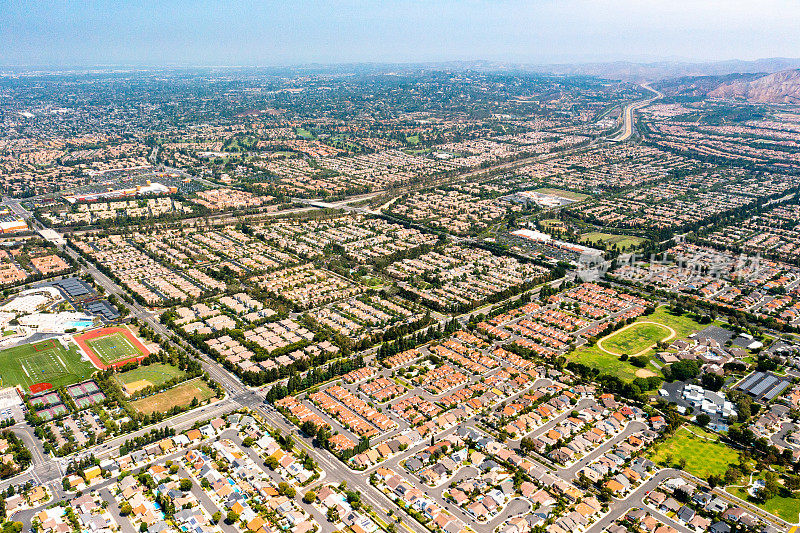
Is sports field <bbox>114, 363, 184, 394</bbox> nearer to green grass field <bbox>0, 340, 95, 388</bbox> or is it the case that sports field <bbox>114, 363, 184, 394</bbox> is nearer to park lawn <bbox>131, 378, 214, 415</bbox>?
park lawn <bbox>131, 378, 214, 415</bbox>

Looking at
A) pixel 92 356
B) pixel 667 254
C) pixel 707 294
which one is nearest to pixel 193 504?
pixel 92 356

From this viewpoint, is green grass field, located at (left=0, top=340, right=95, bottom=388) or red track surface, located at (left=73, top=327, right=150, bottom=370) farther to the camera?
red track surface, located at (left=73, top=327, right=150, bottom=370)

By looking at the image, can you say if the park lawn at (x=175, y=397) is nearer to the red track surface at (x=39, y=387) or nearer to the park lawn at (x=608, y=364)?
the red track surface at (x=39, y=387)

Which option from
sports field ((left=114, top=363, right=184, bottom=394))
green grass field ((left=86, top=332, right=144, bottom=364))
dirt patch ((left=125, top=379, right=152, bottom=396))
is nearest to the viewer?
dirt patch ((left=125, top=379, right=152, bottom=396))

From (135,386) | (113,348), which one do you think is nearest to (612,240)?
(135,386)

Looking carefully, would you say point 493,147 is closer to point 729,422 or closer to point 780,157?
point 780,157

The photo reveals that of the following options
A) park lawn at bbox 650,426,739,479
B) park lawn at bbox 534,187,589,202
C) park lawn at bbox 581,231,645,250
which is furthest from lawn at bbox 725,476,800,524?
park lawn at bbox 534,187,589,202

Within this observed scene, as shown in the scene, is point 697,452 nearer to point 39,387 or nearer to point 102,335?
point 39,387
